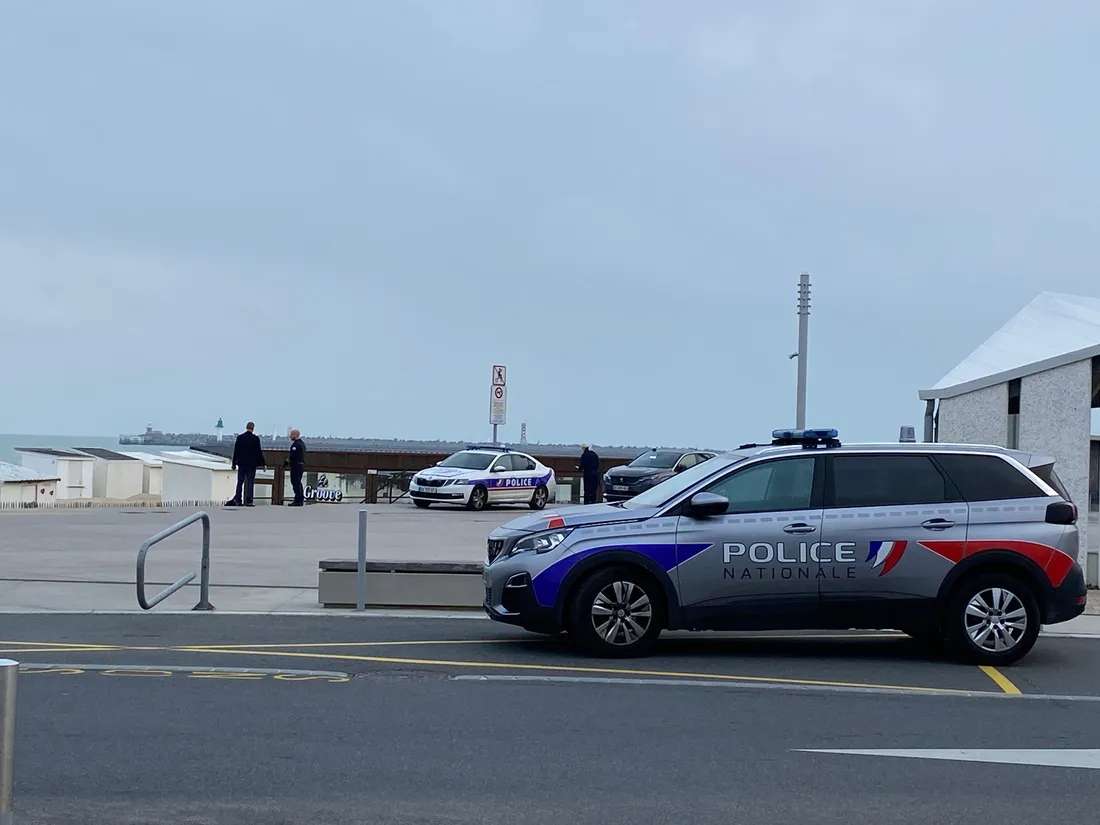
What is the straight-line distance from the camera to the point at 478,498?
1260 inches

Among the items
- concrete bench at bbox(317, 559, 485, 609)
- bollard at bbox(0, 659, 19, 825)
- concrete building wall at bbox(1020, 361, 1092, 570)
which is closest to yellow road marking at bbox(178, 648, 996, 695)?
concrete bench at bbox(317, 559, 485, 609)

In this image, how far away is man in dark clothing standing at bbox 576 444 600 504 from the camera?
3647cm

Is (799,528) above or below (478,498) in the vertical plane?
above

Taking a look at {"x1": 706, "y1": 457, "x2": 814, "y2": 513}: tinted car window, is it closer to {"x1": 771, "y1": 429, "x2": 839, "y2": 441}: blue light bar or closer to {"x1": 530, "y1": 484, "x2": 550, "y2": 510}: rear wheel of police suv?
{"x1": 771, "y1": 429, "x2": 839, "y2": 441}: blue light bar

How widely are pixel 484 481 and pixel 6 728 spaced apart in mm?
28226

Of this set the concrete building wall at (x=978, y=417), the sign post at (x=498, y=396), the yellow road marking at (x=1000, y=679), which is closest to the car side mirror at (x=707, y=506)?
the yellow road marking at (x=1000, y=679)

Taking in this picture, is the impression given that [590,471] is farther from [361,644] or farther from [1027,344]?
[361,644]

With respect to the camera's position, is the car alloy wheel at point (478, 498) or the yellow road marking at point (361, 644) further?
the car alloy wheel at point (478, 498)

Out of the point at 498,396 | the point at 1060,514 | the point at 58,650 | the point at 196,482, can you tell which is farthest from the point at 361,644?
the point at 196,482

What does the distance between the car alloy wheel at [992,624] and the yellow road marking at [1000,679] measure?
156 mm

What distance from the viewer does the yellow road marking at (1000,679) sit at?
31.6 ft

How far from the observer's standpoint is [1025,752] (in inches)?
295

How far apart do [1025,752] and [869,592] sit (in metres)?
3.16

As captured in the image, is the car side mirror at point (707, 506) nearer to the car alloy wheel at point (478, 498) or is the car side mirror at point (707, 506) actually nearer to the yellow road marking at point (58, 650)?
the yellow road marking at point (58, 650)
